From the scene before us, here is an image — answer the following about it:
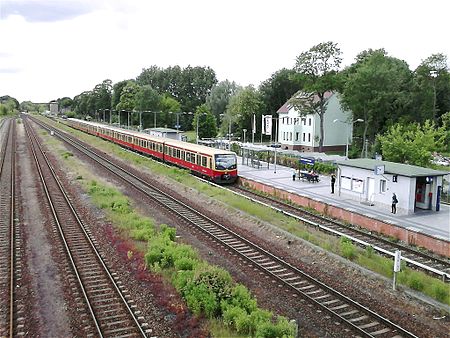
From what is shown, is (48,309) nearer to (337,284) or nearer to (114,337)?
(114,337)

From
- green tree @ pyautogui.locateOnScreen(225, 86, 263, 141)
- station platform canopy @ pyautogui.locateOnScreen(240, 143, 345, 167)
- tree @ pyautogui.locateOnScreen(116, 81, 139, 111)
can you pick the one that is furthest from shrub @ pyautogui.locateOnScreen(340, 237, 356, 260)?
tree @ pyautogui.locateOnScreen(116, 81, 139, 111)

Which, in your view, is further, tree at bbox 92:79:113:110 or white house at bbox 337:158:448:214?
tree at bbox 92:79:113:110

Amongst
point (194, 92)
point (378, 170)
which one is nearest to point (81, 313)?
point (378, 170)

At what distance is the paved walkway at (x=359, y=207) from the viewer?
2083 cm

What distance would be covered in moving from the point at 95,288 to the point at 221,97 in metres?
80.7

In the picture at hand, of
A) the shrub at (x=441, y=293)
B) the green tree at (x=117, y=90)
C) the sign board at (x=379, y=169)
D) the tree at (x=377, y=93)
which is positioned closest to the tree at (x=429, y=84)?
the tree at (x=377, y=93)

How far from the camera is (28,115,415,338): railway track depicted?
37.5 feet

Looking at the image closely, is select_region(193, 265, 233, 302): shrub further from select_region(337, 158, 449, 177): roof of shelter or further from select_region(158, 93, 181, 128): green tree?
select_region(158, 93, 181, 128): green tree

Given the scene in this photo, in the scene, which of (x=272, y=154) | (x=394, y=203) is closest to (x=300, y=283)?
(x=394, y=203)

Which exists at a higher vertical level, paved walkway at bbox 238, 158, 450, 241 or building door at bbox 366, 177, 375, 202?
building door at bbox 366, 177, 375, 202

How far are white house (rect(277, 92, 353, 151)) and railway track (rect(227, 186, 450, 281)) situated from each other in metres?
35.1

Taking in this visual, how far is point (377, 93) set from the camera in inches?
1811

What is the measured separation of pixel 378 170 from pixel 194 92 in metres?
96.4

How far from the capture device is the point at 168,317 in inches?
455
